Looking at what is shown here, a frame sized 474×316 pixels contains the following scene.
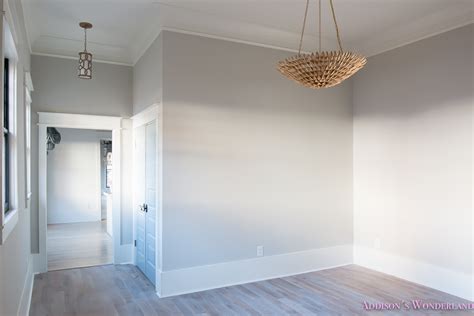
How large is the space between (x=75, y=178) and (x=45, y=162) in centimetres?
471

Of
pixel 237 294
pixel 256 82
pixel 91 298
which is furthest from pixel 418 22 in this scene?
pixel 91 298

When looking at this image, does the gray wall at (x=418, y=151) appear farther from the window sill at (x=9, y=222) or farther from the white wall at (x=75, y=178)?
the white wall at (x=75, y=178)

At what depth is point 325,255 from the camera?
4.98 meters

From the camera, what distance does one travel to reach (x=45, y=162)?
4867 millimetres

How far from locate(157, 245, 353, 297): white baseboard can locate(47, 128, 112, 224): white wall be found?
6247mm

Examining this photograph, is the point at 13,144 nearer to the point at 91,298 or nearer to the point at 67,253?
the point at 91,298

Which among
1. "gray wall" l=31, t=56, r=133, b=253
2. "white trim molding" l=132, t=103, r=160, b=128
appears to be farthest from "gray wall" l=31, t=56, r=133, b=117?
"white trim molding" l=132, t=103, r=160, b=128

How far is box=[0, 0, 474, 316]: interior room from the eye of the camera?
3.85 m

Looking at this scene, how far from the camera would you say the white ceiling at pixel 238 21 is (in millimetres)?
3834

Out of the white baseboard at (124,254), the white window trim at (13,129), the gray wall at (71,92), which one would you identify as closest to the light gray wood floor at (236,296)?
the white baseboard at (124,254)

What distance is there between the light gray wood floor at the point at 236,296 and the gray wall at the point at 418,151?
1.86 feet

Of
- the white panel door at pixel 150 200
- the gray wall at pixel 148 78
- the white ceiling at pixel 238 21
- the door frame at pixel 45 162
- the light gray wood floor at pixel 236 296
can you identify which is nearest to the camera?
the light gray wood floor at pixel 236 296

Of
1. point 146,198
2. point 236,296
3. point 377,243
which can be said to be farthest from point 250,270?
point 377,243

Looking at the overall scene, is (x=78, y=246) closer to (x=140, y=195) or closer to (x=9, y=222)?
(x=140, y=195)
